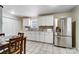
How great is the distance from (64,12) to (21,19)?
413 centimetres

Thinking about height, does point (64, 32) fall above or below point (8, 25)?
below

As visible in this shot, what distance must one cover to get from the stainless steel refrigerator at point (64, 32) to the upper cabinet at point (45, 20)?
1267 millimetres

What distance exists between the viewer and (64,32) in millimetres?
5480

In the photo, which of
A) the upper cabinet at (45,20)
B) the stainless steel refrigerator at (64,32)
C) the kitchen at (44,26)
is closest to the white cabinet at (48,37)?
the kitchen at (44,26)

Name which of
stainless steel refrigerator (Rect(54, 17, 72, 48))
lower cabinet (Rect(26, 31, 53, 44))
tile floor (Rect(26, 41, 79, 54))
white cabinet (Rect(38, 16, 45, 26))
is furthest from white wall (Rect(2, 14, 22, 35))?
stainless steel refrigerator (Rect(54, 17, 72, 48))

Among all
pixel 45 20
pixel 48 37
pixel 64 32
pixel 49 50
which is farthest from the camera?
pixel 45 20

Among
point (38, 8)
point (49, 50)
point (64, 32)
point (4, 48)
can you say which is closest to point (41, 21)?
point (38, 8)

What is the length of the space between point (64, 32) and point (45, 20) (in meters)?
2.27

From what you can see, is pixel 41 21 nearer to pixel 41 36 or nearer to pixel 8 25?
pixel 41 36

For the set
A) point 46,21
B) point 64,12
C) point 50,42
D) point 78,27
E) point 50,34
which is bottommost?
point 50,42

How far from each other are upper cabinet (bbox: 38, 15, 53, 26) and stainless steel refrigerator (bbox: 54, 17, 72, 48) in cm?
127
